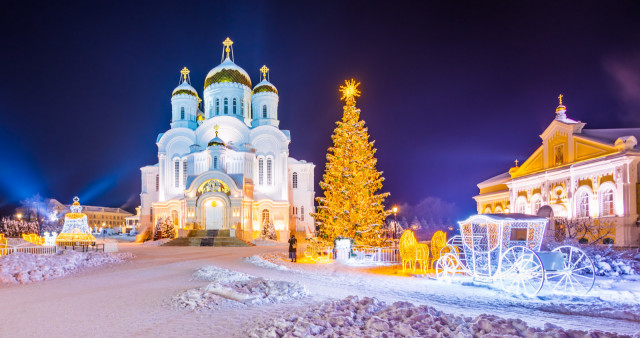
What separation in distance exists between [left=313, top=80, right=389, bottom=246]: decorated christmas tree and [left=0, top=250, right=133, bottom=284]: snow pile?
974cm

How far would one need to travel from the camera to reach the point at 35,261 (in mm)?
13883

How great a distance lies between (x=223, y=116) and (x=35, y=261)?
29062mm

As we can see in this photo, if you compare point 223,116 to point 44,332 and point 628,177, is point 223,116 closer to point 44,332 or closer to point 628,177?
point 628,177

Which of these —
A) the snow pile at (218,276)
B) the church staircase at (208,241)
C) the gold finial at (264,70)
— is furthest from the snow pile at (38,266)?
the gold finial at (264,70)

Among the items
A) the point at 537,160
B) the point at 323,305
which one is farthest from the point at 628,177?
the point at 323,305

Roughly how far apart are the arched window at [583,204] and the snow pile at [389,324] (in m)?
21.4

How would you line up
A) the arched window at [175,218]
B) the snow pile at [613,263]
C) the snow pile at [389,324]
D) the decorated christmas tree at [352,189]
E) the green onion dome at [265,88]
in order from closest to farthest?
the snow pile at [389,324], the snow pile at [613,263], the decorated christmas tree at [352,189], the arched window at [175,218], the green onion dome at [265,88]

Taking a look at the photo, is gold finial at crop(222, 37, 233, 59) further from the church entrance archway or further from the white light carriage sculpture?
the white light carriage sculpture

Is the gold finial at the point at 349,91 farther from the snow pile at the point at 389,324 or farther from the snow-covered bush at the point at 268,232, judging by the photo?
the snow-covered bush at the point at 268,232

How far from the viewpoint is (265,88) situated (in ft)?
147

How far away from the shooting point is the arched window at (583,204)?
2375 cm

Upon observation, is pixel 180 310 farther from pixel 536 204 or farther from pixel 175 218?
pixel 175 218

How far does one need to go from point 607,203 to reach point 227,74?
34.6m

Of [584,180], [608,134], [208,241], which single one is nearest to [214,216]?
[208,241]
